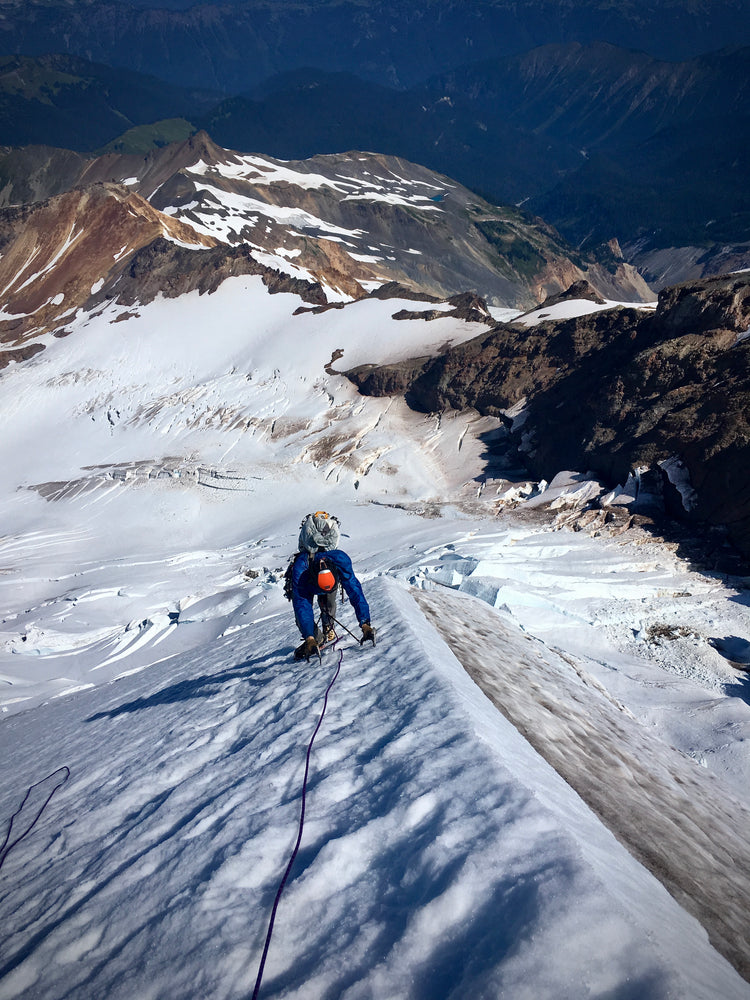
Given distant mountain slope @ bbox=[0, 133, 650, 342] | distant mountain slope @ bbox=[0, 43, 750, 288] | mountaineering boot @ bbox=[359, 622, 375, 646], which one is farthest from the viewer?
distant mountain slope @ bbox=[0, 43, 750, 288]

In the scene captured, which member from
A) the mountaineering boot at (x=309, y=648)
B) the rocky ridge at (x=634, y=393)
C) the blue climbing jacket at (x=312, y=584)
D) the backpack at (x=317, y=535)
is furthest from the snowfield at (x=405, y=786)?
the rocky ridge at (x=634, y=393)

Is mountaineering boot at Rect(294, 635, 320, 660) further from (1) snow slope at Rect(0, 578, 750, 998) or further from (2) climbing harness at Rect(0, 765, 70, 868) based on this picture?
(2) climbing harness at Rect(0, 765, 70, 868)

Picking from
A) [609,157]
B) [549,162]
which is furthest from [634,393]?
[549,162]

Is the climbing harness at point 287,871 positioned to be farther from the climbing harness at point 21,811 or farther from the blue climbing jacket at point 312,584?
the climbing harness at point 21,811

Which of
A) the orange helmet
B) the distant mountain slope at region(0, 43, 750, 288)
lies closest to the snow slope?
the orange helmet

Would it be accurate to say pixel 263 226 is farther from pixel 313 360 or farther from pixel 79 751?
pixel 79 751

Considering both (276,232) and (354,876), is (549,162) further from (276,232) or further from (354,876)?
(354,876)
